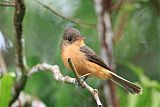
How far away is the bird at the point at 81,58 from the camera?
7.24 feet

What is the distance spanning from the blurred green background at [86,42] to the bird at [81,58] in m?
1.10

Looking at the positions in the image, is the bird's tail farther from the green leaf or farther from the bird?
the green leaf

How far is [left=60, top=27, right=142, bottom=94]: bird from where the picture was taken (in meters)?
2.21

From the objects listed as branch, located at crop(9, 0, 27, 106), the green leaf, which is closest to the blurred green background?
branch, located at crop(9, 0, 27, 106)

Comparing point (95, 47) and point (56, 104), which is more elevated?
point (95, 47)

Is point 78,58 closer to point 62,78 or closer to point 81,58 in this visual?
point 81,58

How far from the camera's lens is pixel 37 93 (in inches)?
138

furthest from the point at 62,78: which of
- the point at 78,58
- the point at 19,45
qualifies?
the point at 19,45

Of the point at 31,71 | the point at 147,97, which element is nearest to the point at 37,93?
the point at 147,97

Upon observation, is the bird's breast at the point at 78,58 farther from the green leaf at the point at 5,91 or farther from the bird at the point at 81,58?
the green leaf at the point at 5,91

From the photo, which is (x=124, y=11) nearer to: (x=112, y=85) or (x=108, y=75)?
(x=112, y=85)

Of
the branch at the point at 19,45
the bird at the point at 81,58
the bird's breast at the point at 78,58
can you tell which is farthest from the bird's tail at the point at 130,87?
the branch at the point at 19,45

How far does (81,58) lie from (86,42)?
1460 mm

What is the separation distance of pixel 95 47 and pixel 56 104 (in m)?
0.51
